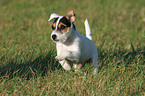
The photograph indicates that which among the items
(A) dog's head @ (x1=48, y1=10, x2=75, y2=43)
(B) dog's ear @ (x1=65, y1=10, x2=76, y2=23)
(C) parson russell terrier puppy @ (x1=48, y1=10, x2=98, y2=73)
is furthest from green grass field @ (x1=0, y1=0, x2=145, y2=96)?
(B) dog's ear @ (x1=65, y1=10, x2=76, y2=23)

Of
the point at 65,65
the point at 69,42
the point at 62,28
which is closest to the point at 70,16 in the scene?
the point at 62,28

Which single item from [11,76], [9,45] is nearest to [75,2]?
[9,45]

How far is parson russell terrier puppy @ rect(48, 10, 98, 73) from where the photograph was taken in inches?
122

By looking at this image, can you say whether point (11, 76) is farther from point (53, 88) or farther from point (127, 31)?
point (127, 31)

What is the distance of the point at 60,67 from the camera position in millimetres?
3961

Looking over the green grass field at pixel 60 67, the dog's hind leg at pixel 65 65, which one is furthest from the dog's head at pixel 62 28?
the green grass field at pixel 60 67

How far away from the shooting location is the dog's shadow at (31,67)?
3619 millimetres

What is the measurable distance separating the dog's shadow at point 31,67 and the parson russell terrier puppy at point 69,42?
1.33 ft

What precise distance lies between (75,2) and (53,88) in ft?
17.9

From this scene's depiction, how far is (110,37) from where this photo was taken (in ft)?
18.4

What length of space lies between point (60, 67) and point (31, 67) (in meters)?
0.48

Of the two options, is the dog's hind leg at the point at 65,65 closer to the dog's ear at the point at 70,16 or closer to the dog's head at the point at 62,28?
the dog's head at the point at 62,28

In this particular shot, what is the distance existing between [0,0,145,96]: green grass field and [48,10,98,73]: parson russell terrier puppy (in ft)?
0.93

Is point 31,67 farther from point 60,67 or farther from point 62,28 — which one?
point 62,28
